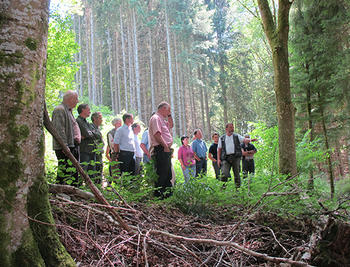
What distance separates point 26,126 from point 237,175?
6.58 m

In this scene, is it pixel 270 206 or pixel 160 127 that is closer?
pixel 270 206

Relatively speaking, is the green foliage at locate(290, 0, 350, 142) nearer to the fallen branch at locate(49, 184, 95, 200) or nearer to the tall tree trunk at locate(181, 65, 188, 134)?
the fallen branch at locate(49, 184, 95, 200)

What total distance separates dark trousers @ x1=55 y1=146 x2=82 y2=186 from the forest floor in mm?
452

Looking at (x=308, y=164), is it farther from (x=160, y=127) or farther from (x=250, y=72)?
(x=250, y=72)

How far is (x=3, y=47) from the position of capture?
5.32ft

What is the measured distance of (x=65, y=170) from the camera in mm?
4434

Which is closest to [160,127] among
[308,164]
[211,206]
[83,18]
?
[211,206]

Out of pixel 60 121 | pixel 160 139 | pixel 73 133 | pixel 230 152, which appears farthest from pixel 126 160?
pixel 230 152

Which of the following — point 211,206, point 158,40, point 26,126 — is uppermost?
point 158,40

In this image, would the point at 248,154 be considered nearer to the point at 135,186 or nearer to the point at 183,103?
the point at 135,186

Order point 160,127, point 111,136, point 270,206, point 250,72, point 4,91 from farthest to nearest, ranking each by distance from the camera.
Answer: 1. point 250,72
2. point 111,136
3. point 160,127
4. point 270,206
5. point 4,91

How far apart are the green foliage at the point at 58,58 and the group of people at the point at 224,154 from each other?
293 inches

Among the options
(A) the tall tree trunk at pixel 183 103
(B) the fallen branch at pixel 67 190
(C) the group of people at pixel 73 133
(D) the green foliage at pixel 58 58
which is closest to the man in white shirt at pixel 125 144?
(C) the group of people at pixel 73 133

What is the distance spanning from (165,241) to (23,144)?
147cm
